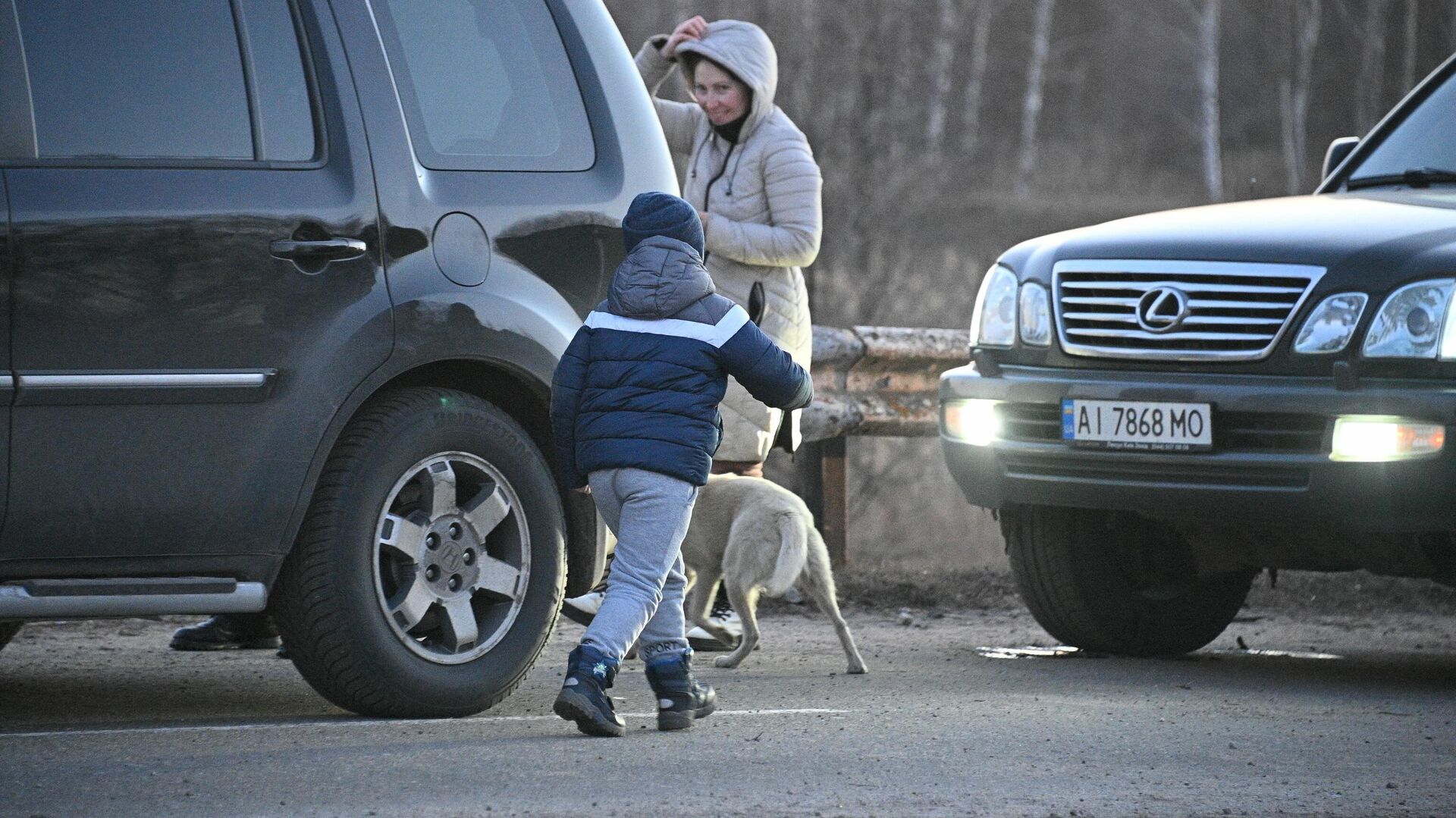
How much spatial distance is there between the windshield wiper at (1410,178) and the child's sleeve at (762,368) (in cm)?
279

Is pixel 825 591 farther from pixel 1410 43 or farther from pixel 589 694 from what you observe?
pixel 1410 43

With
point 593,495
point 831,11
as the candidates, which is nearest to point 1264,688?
point 593,495

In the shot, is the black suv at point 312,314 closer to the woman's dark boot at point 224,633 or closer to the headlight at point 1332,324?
the woman's dark boot at point 224,633

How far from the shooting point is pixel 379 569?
5.18m

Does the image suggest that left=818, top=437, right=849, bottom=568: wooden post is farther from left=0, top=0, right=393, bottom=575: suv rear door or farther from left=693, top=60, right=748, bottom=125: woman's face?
left=0, top=0, right=393, bottom=575: suv rear door

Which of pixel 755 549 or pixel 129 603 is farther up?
pixel 129 603

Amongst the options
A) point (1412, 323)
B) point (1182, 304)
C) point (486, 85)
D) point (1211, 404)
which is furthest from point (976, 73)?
point (486, 85)

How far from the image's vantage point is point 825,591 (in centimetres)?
668

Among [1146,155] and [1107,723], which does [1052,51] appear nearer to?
[1146,155]

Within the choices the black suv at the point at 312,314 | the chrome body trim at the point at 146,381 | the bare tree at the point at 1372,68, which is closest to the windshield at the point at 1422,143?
the black suv at the point at 312,314

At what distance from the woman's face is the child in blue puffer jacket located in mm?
1936

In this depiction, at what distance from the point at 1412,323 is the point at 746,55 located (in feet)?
7.58

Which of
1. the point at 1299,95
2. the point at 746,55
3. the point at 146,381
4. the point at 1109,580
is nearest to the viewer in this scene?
the point at 146,381

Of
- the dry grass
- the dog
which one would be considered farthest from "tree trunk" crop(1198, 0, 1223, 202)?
the dog
